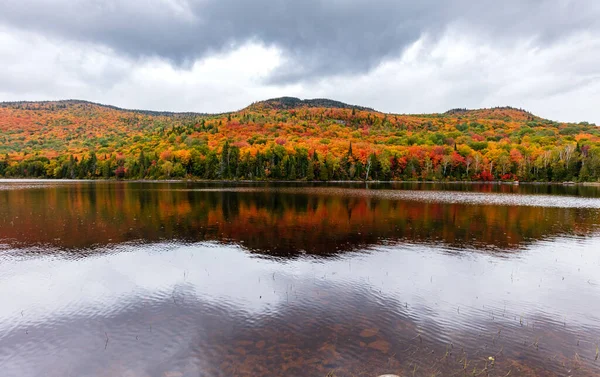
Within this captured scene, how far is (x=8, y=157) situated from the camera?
180375mm

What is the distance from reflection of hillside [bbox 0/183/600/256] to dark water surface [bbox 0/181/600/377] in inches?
15.6

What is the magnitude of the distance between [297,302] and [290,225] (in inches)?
738

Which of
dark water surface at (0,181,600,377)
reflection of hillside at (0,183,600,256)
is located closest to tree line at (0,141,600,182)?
reflection of hillside at (0,183,600,256)

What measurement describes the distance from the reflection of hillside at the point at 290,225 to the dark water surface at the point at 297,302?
0.40 m

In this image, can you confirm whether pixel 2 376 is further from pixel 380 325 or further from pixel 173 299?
pixel 380 325

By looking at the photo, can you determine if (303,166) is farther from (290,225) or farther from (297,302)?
(297,302)

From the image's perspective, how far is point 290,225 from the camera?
34.0m

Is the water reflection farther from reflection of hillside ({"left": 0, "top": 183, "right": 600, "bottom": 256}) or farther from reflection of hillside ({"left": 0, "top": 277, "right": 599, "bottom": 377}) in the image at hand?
→ reflection of hillside ({"left": 0, "top": 183, "right": 600, "bottom": 256})

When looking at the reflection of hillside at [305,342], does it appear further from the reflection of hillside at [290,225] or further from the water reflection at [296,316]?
the reflection of hillside at [290,225]

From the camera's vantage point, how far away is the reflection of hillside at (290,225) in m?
27.5

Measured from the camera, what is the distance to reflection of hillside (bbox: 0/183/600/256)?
2745 centimetres

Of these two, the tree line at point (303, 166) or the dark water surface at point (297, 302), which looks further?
the tree line at point (303, 166)

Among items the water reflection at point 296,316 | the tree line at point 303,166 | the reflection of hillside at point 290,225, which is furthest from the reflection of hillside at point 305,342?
the tree line at point 303,166

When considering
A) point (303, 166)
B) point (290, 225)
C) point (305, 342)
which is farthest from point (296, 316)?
point (303, 166)
